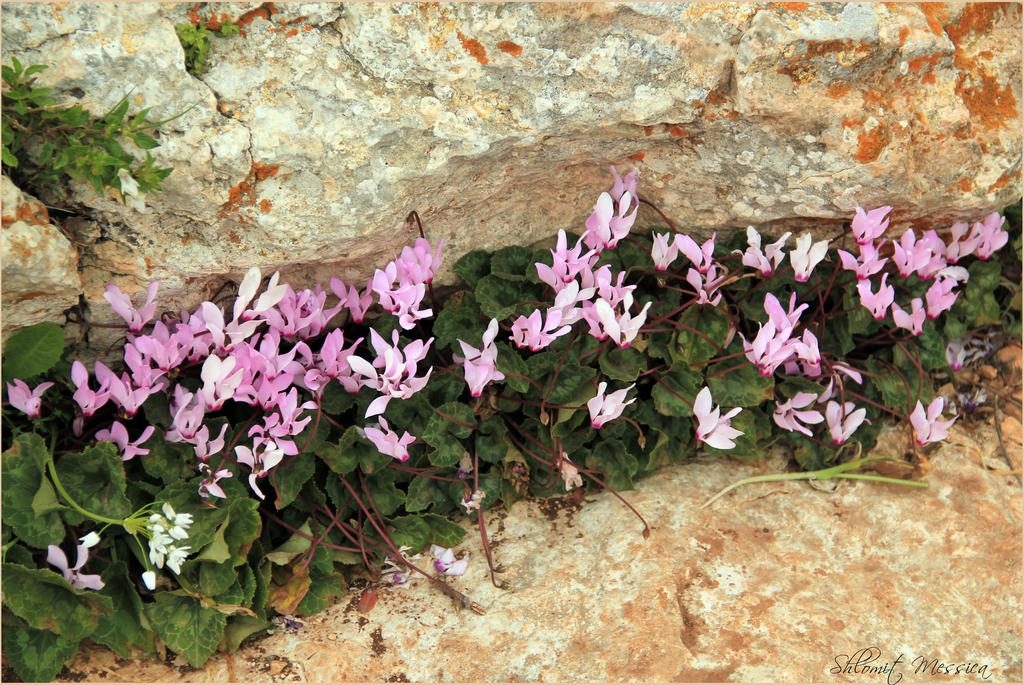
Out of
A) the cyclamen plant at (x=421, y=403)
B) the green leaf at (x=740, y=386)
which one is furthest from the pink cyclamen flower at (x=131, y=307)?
the green leaf at (x=740, y=386)

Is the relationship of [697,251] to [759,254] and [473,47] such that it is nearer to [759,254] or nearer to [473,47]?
[759,254]

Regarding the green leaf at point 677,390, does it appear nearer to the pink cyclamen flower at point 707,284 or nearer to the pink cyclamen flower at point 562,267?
the pink cyclamen flower at point 707,284

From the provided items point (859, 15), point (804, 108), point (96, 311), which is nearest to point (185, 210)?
point (96, 311)

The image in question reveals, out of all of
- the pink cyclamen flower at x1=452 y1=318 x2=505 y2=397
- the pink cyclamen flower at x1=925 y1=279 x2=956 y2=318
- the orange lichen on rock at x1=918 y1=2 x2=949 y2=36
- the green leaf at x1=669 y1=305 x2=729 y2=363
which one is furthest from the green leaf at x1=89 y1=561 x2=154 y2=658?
the orange lichen on rock at x1=918 y1=2 x2=949 y2=36

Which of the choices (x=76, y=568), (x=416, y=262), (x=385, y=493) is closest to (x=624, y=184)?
(x=416, y=262)

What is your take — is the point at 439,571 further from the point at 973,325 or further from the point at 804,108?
the point at 973,325
